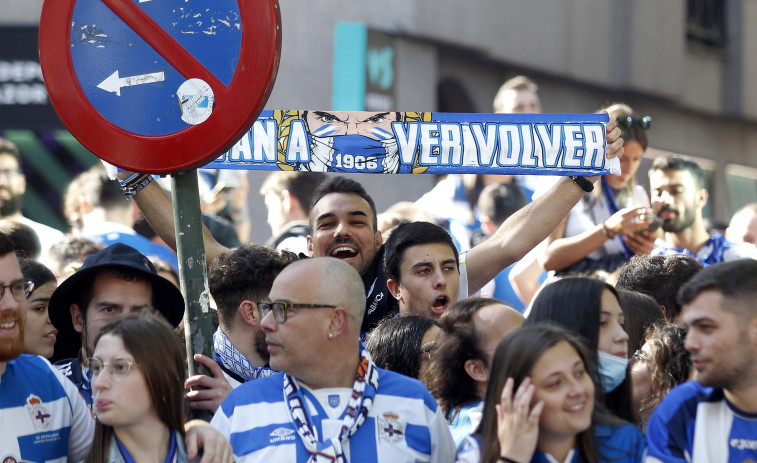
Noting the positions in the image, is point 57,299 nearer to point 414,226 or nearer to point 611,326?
point 414,226

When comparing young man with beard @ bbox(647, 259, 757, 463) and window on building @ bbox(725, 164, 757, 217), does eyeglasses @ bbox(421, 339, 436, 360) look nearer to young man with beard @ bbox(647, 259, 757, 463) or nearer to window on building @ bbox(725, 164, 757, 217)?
young man with beard @ bbox(647, 259, 757, 463)

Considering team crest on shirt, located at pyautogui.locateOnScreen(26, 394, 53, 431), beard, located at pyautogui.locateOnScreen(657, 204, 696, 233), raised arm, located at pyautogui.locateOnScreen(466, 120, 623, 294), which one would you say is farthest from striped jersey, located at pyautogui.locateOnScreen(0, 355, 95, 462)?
beard, located at pyautogui.locateOnScreen(657, 204, 696, 233)

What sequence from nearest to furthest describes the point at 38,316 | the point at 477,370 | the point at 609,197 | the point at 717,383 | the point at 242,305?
the point at 717,383, the point at 477,370, the point at 242,305, the point at 38,316, the point at 609,197

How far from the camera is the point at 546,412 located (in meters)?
3.74

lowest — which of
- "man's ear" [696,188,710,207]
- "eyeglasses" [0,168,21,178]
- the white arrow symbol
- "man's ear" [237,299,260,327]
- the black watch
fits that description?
"man's ear" [237,299,260,327]

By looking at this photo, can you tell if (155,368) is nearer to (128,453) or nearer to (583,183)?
(128,453)

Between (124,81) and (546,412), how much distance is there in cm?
190

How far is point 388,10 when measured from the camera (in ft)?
51.6

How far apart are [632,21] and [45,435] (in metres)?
17.8

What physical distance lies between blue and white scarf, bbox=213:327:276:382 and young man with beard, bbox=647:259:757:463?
1.90m

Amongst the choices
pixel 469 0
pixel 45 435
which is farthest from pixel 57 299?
pixel 469 0

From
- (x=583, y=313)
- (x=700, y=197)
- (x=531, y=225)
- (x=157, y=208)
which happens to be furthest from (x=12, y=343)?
(x=700, y=197)

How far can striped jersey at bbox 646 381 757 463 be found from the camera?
3660 mm

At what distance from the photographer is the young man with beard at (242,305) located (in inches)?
202
